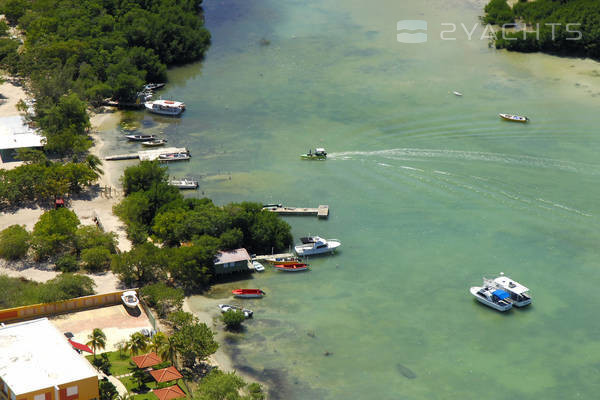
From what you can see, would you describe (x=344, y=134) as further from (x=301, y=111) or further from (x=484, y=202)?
(x=484, y=202)

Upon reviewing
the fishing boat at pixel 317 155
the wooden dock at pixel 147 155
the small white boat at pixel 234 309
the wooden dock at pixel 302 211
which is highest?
the wooden dock at pixel 147 155

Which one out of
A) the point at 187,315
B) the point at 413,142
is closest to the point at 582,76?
the point at 413,142

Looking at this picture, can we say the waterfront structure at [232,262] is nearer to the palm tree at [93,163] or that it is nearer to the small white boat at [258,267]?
the small white boat at [258,267]

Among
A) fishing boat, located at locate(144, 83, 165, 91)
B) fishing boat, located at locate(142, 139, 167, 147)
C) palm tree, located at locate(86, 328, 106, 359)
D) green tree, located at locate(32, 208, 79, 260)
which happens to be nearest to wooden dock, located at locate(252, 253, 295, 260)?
green tree, located at locate(32, 208, 79, 260)

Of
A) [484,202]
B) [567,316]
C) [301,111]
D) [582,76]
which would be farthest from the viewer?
[582,76]

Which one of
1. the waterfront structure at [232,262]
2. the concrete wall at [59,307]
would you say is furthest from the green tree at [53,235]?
the waterfront structure at [232,262]

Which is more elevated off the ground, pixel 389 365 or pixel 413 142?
pixel 413 142
